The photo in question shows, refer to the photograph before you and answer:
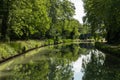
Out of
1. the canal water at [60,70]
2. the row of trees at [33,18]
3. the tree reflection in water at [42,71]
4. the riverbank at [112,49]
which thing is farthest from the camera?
the row of trees at [33,18]

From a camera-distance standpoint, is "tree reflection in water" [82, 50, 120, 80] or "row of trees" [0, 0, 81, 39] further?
"row of trees" [0, 0, 81, 39]

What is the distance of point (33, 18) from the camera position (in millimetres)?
54719

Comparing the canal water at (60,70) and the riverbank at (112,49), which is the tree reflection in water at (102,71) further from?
the riverbank at (112,49)

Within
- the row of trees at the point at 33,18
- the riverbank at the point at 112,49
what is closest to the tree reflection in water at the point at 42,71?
the riverbank at the point at 112,49

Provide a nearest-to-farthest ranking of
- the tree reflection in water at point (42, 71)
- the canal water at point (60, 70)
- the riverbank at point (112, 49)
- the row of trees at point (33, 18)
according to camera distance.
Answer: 1. the tree reflection in water at point (42, 71)
2. the canal water at point (60, 70)
3. the riverbank at point (112, 49)
4. the row of trees at point (33, 18)

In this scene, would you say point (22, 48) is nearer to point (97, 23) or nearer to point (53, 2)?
point (97, 23)

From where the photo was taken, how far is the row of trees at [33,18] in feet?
136

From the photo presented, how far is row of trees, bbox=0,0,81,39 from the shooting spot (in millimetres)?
41375

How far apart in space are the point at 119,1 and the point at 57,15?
56.3 meters

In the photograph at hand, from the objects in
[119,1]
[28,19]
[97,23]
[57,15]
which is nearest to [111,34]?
[97,23]

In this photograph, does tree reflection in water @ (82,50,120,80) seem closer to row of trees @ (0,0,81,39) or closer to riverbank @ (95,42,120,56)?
riverbank @ (95,42,120,56)

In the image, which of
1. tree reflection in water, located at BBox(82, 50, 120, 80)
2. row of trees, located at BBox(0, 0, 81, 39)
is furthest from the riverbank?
row of trees, located at BBox(0, 0, 81, 39)

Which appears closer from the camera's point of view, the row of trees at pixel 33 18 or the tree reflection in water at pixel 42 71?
the tree reflection in water at pixel 42 71

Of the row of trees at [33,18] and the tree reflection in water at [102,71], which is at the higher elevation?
the row of trees at [33,18]
